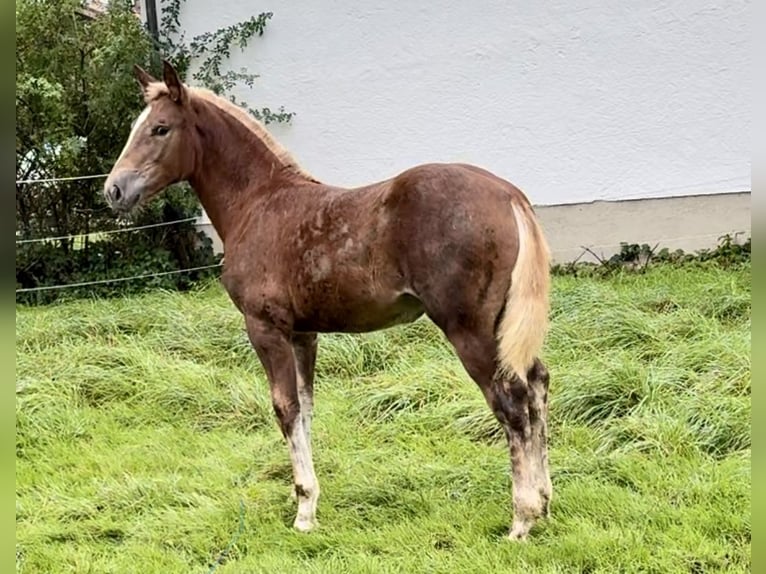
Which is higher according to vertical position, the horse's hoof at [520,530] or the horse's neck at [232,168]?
the horse's neck at [232,168]

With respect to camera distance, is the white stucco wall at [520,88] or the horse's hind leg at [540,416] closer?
the horse's hind leg at [540,416]

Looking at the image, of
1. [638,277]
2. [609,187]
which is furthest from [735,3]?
[638,277]

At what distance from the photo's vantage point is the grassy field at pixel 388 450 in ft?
9.14

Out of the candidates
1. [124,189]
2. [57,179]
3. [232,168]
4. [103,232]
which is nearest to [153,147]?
[124,189]

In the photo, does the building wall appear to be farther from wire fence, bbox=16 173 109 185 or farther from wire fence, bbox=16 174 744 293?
wire fence, bbox=16 173 109 185

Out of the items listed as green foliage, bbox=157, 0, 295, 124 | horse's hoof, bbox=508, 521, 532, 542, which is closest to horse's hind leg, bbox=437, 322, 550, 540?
horse's hoof, bbox=508, 521, 532, 542

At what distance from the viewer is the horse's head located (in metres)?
3.21

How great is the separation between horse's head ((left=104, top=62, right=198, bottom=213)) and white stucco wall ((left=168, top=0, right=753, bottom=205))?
4825 millimetres

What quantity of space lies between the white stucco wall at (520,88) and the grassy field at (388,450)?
87.8 inches

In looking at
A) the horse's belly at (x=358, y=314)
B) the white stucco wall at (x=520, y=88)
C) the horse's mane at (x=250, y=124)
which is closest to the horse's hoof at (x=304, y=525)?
the horse's belly at (x=358, y=314)

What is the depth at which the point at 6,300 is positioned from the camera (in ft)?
4.21

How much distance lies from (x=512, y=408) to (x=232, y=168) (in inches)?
65.2

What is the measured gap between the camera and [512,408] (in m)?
2.76

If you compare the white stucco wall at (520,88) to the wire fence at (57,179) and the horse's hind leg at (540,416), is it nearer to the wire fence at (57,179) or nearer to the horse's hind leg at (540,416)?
the wire fence at (57,179)
